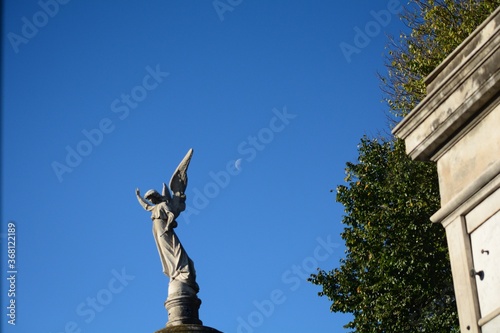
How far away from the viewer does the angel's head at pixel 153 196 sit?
20.6 meters

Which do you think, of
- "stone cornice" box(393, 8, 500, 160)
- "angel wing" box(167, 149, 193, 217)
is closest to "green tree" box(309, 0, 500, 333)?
"angel wing" box(167, 149, 193, 217)

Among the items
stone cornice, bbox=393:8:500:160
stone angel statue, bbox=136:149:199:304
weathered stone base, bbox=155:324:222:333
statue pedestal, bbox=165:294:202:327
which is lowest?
stone cornice, bbox=393:8:500:160

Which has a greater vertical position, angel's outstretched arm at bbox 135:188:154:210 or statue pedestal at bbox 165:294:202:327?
angel's outstretched arm at bbox 135:188:154:210

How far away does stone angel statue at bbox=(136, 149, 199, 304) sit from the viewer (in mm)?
19484

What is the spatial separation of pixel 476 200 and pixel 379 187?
15.4 meters

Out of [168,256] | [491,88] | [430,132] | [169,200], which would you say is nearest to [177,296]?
[168,256]

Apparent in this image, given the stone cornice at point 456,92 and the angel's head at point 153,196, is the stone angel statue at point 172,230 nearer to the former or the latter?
the angel's head at point 153,196

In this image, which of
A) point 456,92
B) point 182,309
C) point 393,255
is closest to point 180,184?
point 182,309

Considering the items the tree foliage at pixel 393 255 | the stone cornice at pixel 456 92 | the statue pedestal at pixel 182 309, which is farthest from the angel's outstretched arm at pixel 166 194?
the stone cornice at pixel 456 92

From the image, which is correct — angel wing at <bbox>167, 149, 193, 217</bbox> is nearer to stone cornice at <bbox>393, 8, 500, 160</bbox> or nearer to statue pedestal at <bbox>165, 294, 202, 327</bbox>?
statue pedestal at <bbox>165, 294, 202, 327</bbox>

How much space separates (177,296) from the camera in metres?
19.1

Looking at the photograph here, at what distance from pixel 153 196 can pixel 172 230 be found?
0.90 meters

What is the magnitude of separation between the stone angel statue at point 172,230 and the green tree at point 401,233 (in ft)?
22.7

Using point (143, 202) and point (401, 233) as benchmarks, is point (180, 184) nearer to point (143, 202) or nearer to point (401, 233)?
point (143, 202)
